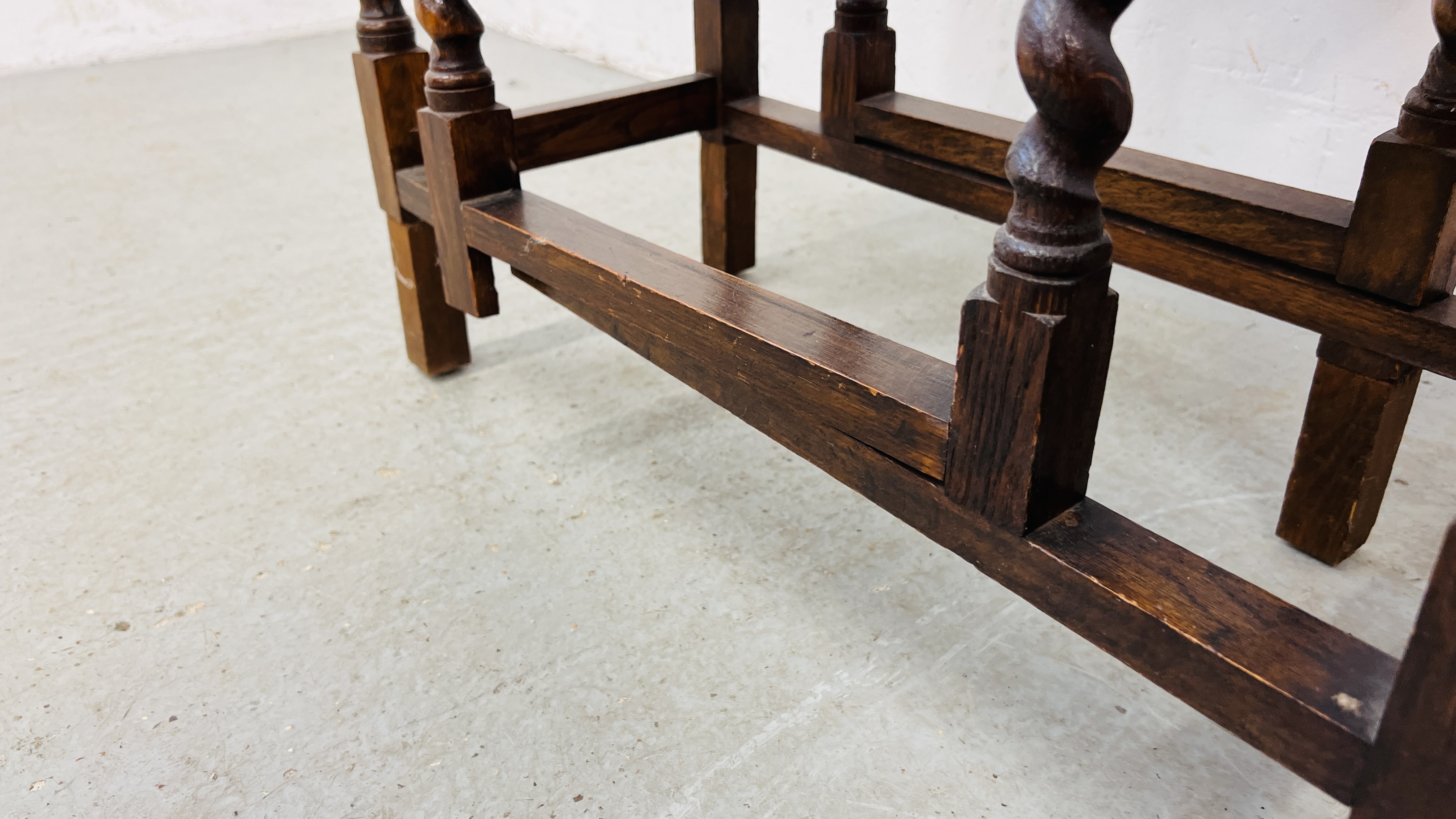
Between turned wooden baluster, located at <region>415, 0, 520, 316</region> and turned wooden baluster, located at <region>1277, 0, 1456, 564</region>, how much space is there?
1.13m

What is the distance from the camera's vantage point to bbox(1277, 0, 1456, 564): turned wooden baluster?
3.72 feet

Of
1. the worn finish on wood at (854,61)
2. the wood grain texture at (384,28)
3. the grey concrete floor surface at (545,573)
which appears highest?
the wood grain texture at (384,28)

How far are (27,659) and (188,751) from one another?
30cm

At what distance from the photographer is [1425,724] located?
0.65 m

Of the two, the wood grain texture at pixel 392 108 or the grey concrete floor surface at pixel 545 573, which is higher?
the wood grain texture at pixel 392 108

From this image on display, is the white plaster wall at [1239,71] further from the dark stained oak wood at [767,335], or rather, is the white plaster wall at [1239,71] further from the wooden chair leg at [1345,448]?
the dark stained oak wood at [767,335]

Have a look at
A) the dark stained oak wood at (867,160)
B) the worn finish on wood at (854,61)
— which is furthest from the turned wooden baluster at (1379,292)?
the worn finish on wood at (854,61)

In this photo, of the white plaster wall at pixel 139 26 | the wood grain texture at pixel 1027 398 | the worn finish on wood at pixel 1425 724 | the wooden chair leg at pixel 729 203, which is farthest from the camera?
the white plaster wall at pixel 139 26

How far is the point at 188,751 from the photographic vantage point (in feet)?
3.57

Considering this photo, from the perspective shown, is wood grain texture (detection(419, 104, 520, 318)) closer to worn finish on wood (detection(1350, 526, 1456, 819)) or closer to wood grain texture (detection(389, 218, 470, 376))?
wood grain texture (detection(389, 218, 470, 376))

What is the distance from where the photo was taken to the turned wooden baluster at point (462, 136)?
1.42 meters

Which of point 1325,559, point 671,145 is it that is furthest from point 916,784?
point 671,145

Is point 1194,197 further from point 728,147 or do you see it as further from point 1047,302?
point 728,147

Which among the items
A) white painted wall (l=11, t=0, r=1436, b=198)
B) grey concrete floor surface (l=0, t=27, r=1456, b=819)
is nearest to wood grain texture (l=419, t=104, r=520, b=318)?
grey concrete floor surface (l=0, t=27, r=1456, b=819)
